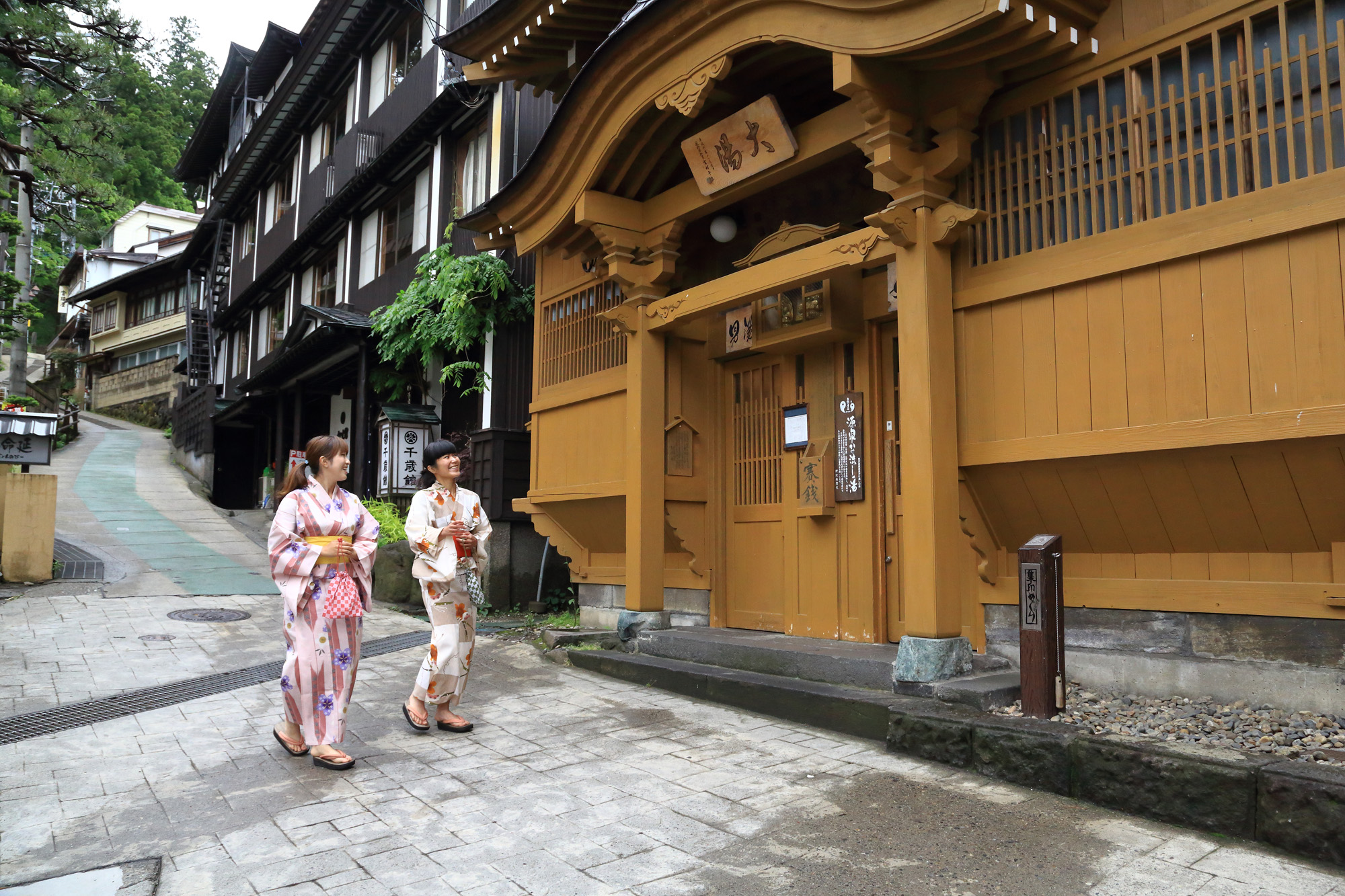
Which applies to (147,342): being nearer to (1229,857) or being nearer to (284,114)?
(284,114)

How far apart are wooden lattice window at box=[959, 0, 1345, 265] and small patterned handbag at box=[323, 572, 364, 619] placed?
4.48m

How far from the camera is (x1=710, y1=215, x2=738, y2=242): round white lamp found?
8.19m

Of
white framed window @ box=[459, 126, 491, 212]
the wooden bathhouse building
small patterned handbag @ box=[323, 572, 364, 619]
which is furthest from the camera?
white framed window @ box=[459, 126, 491, 212]

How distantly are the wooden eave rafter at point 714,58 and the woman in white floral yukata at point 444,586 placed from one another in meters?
3.24

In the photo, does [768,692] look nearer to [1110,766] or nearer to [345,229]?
[1110,766]

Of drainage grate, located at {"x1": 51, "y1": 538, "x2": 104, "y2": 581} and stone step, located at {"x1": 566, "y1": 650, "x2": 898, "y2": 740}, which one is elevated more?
drainage grate, located at {"x1": 51, "y1": 538, "x2": 104, "y2": 581}

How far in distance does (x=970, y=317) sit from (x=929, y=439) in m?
0.91

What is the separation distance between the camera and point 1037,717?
464 centimetres

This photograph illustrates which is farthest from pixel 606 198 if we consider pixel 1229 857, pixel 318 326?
pixel 318 326

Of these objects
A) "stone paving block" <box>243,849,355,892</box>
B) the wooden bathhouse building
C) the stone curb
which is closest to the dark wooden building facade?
the wooden bathhouse building

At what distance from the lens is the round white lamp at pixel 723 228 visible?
819 cm

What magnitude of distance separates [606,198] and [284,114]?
18.2m

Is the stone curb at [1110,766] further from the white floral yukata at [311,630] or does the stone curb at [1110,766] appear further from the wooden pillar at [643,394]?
the white floral yukata at [311,630]

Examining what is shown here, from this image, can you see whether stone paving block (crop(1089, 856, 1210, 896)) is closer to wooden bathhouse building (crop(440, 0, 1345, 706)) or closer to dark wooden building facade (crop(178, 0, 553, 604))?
wooden bathhouse building (crop(440, 0, 1345, 706))
